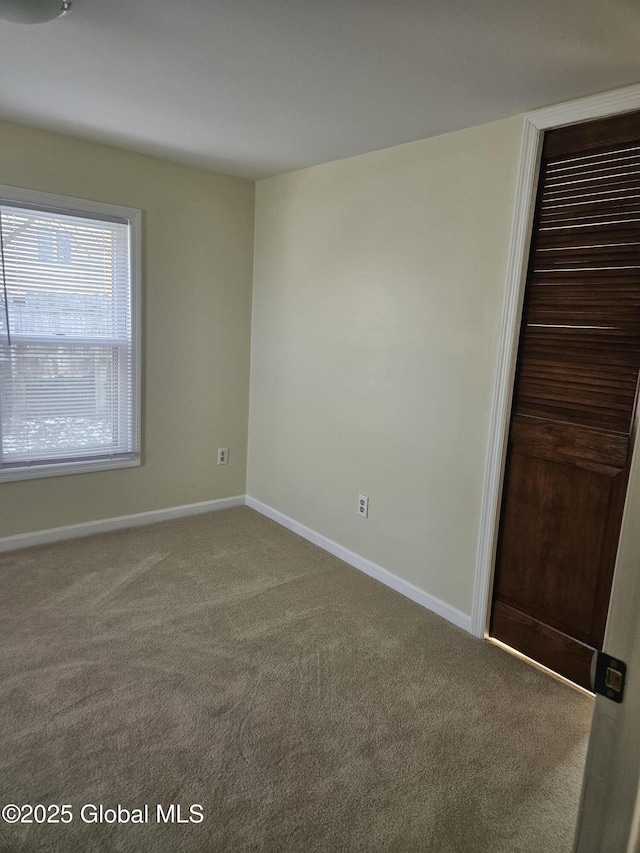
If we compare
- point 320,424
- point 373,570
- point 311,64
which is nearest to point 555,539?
point 373,570

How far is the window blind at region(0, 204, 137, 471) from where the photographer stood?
3.01 meters

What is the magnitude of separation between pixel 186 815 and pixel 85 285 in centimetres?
275

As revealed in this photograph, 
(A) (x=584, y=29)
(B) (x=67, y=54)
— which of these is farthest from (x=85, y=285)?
(A) (x=584, y=29)

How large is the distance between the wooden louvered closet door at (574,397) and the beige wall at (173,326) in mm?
2188

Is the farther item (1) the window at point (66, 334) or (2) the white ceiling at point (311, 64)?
(1) the window at point (66, 334)

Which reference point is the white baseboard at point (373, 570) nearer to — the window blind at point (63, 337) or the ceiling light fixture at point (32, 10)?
the window blind at point (63, 337)

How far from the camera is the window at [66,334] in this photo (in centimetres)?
301

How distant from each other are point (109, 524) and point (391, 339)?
2187mm

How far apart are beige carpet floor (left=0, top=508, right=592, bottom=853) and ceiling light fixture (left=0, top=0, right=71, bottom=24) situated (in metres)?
2.27

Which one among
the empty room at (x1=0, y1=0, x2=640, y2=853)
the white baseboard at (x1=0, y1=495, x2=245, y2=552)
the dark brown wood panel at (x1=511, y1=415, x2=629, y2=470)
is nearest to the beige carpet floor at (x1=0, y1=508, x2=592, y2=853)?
the empty room at (x1=0, y1=0, x2=640, y2=853)

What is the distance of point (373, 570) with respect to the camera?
3166 millimetres

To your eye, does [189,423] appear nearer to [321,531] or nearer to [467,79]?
[321,531]

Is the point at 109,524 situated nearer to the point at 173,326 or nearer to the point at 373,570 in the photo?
the point at 173,326

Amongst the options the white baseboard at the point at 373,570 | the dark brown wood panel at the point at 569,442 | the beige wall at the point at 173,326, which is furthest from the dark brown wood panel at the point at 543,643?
the beige wall at the point at 173,326
